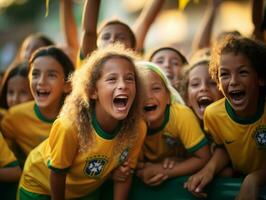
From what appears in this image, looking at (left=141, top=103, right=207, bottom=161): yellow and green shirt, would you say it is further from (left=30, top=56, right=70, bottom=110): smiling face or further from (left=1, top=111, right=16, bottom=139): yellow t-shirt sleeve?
(left=1, top=111, right=16, bottom=139): yellow t-shirt sleeve

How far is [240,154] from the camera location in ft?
8.55

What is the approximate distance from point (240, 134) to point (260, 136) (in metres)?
0.11

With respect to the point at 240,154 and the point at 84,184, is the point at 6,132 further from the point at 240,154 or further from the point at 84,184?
the point at 240,154

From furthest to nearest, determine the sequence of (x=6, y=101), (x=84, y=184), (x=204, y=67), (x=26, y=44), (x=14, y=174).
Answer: (x=26, y=44) → (x=6, y=101) → (x=204, y=67) → (x=14, y=174) → (x=84, y=184)

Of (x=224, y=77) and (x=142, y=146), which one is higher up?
(x=224, y=77)

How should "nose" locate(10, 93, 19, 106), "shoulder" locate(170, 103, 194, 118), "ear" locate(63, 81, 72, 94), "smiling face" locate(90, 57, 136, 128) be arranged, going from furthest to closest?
"nose" locate(10, 93, 19, 106) → "ear" locate(63, 81, 72, 94) → "shoulder" locate(170, 103, 194, 118) → "smiling face" locate(90, 57, 136, 128)

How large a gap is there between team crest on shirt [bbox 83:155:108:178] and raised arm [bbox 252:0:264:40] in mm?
1646

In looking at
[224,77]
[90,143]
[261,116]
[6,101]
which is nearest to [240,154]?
[261,116]

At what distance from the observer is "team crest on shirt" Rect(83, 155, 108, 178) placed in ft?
8.48

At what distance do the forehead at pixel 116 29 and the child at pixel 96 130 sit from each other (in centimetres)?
98

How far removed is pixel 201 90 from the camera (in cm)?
309

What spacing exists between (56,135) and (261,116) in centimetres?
114

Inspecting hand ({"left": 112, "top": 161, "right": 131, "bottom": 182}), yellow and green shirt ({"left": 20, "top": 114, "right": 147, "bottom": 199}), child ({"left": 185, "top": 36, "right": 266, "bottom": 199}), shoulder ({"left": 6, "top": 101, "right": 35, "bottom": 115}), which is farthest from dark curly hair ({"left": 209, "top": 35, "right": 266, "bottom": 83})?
shoulder ({"left": 6, "top": 101, "right": 35, "bottom": 115})

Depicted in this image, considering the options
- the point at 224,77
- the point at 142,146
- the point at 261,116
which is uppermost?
the point at 224,77
